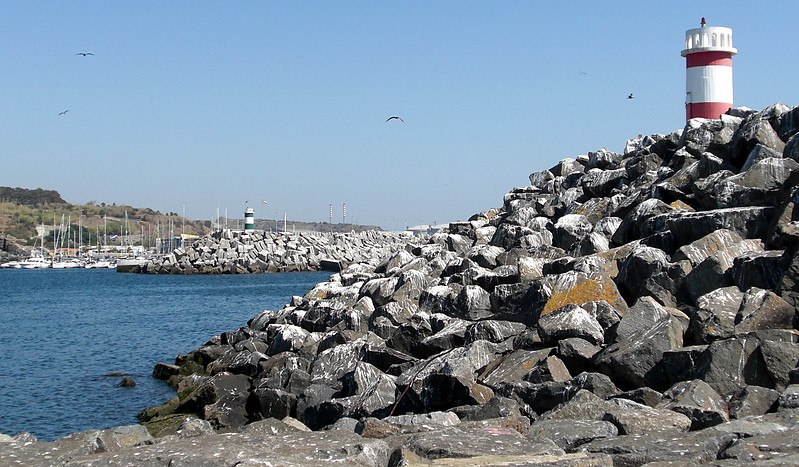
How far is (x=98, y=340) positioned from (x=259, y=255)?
50476 millimetres

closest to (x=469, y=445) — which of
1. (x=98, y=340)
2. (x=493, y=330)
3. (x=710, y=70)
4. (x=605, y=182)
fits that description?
(x=493, y=330)

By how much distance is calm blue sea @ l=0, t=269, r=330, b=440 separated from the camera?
16.4 meters

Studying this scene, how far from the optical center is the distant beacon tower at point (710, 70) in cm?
2328

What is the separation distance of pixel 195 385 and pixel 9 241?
125932 mm

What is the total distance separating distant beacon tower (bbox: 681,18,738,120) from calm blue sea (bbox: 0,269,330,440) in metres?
13.9

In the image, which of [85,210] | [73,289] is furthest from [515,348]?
[85,210]

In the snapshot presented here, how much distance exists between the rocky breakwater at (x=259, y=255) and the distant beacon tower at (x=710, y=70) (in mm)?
51808

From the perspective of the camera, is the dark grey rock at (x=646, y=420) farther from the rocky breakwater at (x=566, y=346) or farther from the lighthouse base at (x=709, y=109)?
the lighthouse base at (x=709, y=109)

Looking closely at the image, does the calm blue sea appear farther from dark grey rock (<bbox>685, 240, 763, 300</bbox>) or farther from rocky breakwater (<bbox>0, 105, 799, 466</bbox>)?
dark grey rock (<bbox>685, 240, 763, 300</bbox>)

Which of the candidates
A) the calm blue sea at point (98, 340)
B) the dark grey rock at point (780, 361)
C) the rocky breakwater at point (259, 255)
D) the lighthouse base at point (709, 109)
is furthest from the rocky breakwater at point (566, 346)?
the rocky breakwater at point (259, 255)

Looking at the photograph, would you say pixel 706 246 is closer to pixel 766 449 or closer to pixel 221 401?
pixel 766 449

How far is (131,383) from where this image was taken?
18.6 meters

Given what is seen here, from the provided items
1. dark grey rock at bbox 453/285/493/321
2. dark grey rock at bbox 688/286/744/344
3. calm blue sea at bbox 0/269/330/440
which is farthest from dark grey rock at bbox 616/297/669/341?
calm blue sea at bbox 0/269/330/440

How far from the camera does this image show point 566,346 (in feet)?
34.2
